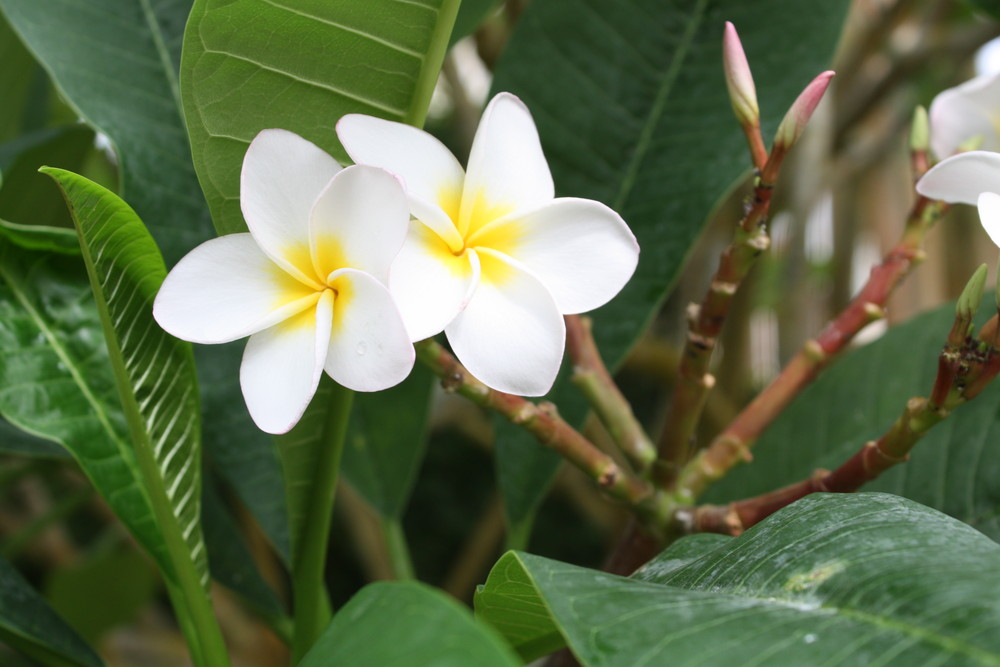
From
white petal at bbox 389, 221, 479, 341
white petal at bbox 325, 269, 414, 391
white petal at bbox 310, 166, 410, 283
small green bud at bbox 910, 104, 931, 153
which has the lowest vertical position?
white petal at bbox 325, 269, 414, 391

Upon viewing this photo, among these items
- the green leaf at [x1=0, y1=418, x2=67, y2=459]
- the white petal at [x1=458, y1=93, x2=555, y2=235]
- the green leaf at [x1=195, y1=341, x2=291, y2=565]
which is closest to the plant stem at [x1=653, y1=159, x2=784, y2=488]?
the white petal at [x1=458, y1=93, x2=555, y2=235]

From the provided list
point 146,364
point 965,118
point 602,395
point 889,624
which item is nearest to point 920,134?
point 965,118

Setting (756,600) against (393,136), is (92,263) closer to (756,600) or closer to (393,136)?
(393,136)

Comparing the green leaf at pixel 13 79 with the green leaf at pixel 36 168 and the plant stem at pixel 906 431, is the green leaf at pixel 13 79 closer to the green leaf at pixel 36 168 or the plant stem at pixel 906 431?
the green leaf at pixel 36 168

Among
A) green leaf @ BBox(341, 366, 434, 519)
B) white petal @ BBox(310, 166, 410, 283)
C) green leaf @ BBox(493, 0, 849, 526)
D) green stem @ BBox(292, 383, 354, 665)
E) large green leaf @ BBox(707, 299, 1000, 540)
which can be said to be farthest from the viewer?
green leaf @ BBox(341, 366, 434, 519)

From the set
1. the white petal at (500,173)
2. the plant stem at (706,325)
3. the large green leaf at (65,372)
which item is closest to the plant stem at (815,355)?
the plant stem at (706,325)

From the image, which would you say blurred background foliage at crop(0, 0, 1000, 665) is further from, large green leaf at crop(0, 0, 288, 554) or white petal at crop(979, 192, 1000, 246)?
white petal at crop(979, 192, 1000, 246)

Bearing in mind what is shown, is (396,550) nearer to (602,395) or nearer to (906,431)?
(602,395)
